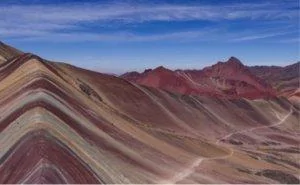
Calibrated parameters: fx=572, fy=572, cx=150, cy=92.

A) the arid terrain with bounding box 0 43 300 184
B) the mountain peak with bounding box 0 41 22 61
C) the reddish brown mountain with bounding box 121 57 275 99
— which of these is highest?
the reddish brown mountain with bounding box 121 57 275 99

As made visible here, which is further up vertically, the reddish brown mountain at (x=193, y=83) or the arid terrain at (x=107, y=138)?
the reddish brown mountain at (x=193, y=83)

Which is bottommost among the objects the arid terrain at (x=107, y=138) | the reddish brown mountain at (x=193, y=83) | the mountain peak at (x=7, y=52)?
the arid terrain at (x=107, y=138)

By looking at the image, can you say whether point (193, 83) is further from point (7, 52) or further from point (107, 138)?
point (107, 138)

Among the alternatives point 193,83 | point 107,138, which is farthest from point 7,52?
point 193,83

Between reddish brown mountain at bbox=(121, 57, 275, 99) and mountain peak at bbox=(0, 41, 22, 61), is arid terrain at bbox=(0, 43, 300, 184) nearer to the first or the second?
mountain peak at bbox=(0, 41, 22, 61)

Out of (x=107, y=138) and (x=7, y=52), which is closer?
(x=107, y=138)

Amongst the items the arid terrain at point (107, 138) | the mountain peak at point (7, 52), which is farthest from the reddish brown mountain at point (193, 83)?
the mountain peak at point (7, 52)

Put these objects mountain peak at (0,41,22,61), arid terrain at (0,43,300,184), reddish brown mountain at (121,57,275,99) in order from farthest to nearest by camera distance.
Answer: reddish brown mountain at (121,57,275,99) < mountain peak at (0,41,22,61) < arid terrain at (0,43,300,184)

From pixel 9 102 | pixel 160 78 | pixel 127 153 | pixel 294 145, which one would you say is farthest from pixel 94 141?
pixel 160 78

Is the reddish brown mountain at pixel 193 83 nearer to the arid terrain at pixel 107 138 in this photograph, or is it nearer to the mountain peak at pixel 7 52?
the arid terrain at pixel 107 138

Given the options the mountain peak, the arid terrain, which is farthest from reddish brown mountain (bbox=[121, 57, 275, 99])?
the mountain peak

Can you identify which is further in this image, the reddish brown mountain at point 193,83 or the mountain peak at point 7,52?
the reddish brown mountain at point 193,83

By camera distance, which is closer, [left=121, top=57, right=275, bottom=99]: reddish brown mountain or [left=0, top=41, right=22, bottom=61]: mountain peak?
[left=0, top=41, right=22, bottom=61]: mountain peak
